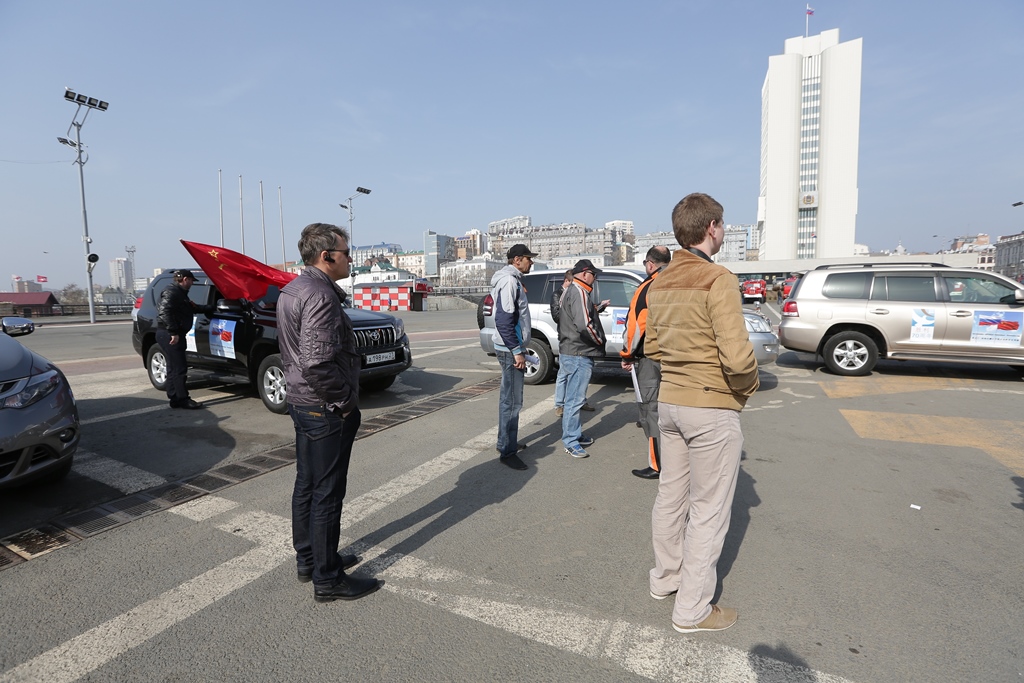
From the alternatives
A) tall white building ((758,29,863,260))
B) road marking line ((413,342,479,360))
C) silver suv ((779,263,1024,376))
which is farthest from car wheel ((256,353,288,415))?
tall white building ((758,29,863,260))

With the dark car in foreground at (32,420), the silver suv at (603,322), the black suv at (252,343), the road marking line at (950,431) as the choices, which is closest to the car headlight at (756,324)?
the silver suv at (603,322)

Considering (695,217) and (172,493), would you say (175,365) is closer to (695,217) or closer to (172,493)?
(172,493)

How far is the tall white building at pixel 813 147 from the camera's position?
104 m

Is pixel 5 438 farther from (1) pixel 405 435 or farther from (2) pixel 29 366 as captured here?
(1) pixel 405 435

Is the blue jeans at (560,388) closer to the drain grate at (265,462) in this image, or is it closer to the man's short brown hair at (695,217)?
the drain grate at (265,462)

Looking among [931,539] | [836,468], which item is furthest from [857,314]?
[931,539]

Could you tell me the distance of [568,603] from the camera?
2840mm

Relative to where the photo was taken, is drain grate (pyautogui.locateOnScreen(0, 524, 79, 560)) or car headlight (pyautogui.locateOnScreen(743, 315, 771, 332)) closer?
drain grate (pyautogui.locateOnScreen(0, 524, 79, 560))

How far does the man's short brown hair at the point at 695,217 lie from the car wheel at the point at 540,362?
248 inches

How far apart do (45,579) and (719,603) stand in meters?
3.60

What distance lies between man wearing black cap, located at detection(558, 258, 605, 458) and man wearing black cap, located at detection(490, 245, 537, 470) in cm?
58

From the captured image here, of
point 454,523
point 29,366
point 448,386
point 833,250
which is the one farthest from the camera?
point 833,250

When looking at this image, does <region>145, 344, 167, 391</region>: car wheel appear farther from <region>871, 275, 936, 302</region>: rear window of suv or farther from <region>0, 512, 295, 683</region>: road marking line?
<region>871, 275, 936, 302</region>: rear window of suv

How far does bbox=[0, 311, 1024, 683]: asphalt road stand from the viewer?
2420mm
